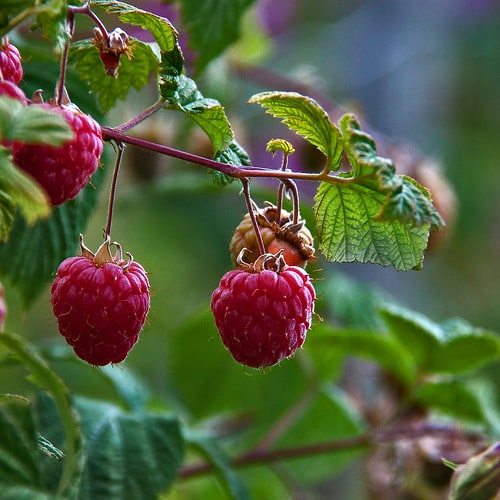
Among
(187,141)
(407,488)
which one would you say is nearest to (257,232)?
(407,488)

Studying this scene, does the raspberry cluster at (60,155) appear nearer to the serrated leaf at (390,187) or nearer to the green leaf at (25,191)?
the green leaf at (25,191)

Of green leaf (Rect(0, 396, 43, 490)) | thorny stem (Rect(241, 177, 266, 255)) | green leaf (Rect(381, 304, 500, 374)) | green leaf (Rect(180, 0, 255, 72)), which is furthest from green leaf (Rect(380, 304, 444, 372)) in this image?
green leaf (Rect(0, 396, 43, 490))

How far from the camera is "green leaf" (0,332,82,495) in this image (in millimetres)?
526

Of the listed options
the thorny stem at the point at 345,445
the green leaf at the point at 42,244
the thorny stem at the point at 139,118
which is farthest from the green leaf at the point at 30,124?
the thorny stem at the point at 345,445

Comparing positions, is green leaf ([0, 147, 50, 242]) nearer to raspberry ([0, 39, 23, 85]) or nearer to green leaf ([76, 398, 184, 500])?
raspberry ([0, 39, 23, 85])

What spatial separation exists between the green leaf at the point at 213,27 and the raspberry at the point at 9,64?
39cm

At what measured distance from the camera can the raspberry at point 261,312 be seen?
0.60 meters

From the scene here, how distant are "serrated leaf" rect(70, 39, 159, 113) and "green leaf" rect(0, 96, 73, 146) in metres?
0.21

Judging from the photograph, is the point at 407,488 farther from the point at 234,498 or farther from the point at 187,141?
the point at 187,141

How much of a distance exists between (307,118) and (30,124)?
22 cm

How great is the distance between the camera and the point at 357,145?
0.54 meters

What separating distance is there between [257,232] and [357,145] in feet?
0.31

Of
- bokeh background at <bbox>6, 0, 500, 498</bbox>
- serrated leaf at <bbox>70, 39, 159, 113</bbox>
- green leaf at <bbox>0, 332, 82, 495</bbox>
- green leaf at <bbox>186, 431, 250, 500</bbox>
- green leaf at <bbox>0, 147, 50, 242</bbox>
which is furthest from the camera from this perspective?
bokeh background at <bbox>6, 0, 500, 498</bbox>

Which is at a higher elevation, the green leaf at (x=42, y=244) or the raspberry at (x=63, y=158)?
the green leaf at (x=42, y=244)
